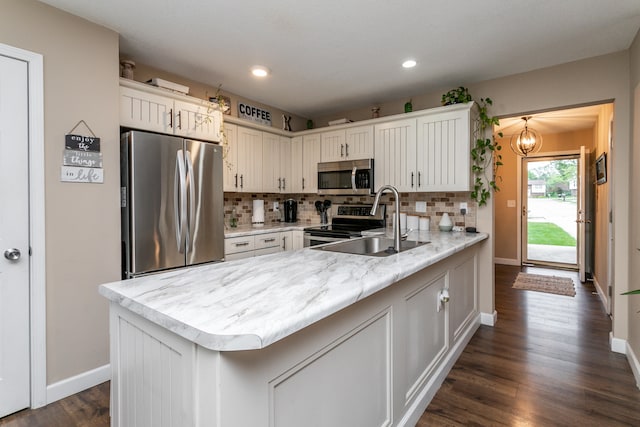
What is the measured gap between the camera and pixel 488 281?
3.32 m

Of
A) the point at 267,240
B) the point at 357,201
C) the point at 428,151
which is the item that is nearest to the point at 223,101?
the point at 267,240

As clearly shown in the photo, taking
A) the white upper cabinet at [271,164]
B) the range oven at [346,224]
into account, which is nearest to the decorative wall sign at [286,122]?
the white upper cabinet at [271,164]

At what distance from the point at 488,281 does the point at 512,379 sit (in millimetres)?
1202

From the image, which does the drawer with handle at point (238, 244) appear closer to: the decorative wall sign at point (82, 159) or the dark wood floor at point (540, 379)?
the decorative wall sign at point (82, 159)

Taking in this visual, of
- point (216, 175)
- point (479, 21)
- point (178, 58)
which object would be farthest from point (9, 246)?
point (479, 21)

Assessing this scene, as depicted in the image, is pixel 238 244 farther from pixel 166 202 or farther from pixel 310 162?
pixel 310 162

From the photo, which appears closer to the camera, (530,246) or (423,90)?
(423,90)

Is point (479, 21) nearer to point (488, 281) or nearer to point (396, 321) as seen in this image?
point (396, 321)

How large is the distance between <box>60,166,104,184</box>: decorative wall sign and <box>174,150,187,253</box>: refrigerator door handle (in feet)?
1.61

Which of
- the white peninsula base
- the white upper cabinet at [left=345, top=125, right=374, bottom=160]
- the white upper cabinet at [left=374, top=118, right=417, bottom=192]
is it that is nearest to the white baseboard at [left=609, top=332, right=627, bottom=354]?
the white peninsula base

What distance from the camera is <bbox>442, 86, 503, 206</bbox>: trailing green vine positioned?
10.5ft

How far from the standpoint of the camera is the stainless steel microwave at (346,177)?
12.2 feet

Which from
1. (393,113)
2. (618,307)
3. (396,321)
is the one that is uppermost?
(393,113)

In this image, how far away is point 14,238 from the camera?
1.94 m
